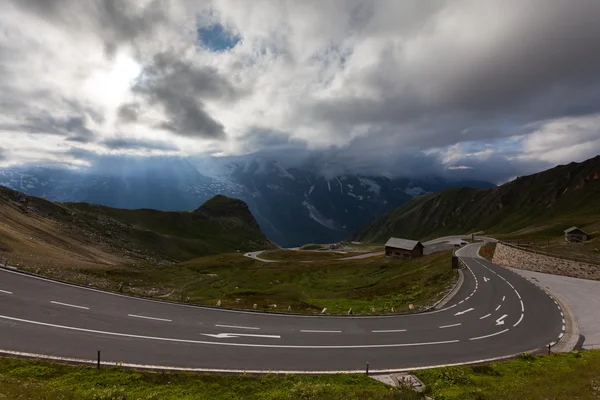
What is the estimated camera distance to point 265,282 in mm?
86188

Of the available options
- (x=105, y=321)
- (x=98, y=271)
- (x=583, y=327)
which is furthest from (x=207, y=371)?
(x=98, y=271)

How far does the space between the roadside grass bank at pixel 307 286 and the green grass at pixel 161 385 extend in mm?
18865

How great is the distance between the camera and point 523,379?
60.4 feet

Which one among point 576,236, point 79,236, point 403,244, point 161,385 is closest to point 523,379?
point 161,385

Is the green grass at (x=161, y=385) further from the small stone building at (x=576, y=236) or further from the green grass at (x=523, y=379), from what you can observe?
the small stone building at (x=576, y=236)

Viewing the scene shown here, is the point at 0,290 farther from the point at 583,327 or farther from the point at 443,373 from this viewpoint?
the point at 583,327

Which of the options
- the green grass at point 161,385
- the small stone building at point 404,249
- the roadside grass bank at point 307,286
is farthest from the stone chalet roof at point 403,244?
the green grass at point 161,385

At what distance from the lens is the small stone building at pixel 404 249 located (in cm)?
11257

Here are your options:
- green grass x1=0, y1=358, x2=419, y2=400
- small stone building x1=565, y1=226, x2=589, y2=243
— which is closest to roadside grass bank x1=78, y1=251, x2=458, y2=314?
green grass x1=0, y1=358, x2=419, y2=400

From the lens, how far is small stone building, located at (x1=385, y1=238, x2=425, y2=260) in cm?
11257

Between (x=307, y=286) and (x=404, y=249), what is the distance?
5344 centimetres

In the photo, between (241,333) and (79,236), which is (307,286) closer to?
(241,333)

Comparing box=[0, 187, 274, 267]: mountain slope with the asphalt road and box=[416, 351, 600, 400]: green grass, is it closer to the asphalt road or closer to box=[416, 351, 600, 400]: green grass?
the asphalt road

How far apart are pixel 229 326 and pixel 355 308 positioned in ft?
65.6
